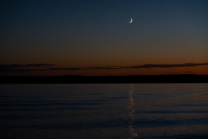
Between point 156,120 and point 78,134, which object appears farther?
point 156,120

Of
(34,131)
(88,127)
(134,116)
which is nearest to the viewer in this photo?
(34,131)

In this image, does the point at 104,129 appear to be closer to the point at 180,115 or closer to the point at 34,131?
the point at 34,131

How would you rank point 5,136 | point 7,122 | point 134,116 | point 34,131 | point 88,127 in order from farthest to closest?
point 134,116
point 7,122
point 88,127
point 34,131
point 5,136

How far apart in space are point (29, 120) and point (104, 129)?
753cm

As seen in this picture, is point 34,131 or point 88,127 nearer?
point 34,131

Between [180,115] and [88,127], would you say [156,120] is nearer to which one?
[180,115]

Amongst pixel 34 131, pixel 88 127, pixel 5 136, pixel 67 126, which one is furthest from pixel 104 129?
pixel 5 136

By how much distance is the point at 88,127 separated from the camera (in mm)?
24828

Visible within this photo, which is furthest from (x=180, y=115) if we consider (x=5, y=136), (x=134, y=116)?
(x=5, y=136)

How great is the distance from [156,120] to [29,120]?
399 inches

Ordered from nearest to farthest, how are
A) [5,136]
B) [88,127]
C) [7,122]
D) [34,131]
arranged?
[5,136] < [34,131] < [88,127] < [7,122]

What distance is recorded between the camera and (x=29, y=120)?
1125 inches

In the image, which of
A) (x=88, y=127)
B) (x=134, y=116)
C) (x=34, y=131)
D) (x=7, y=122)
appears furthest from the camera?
(x=134, y=116)

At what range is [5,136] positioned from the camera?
70.3 feet
